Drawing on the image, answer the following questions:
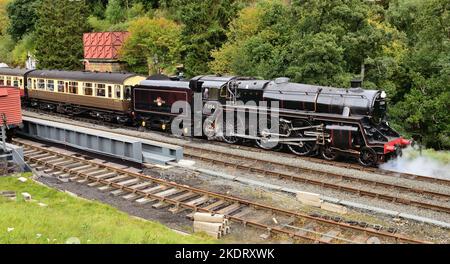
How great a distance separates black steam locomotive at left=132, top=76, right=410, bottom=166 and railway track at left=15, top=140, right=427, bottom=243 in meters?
6.19

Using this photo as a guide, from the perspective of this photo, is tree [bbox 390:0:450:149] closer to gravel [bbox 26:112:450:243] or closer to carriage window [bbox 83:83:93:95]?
gravel [bbox 26:112:450:243]

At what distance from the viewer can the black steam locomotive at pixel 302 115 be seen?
1797 cm

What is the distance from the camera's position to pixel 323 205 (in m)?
13.7

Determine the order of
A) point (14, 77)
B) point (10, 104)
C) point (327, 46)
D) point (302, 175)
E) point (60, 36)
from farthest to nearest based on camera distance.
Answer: point (60, 36), point (14, 77), point (327, 46), point (10, 104), point (302, 175)

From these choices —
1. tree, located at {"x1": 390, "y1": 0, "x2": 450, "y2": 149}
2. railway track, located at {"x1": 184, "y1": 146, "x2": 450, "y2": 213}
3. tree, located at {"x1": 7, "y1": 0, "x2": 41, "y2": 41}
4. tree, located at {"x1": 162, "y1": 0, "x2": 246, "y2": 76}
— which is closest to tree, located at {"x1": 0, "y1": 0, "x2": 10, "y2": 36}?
tree, located at {"x1": 7, "y1": 0, "x2": 41, "y2": 41}

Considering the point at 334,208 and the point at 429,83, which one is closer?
the point at 334,208

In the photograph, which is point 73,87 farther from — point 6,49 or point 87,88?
point 6,49

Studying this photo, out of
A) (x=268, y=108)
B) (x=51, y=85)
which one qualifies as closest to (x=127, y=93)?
(x=51, y=85)

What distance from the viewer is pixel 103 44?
154 ft

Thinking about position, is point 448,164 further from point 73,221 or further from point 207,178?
point 73,221

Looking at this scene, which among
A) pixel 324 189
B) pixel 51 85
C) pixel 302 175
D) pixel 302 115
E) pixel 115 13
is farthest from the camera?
pixel 115 13

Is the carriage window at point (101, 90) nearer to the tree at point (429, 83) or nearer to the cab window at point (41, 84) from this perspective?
the cab window at point (41, 84)

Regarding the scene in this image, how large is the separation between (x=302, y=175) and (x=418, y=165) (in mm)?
4909
